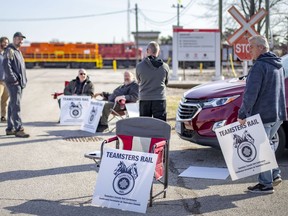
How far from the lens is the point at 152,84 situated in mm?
7496

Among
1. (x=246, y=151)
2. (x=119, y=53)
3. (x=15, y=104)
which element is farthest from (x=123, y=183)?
(x=119, y=53)

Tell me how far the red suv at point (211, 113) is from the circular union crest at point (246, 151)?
1348 mm

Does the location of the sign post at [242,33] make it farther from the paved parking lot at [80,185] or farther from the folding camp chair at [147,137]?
the folding camp chair at [147,137]

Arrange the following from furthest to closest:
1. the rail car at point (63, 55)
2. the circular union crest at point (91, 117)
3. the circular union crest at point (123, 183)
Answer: the rail car at point (63, 55) → the circular union crest at point (91, 117) → the circular union crest at point (123, 183)

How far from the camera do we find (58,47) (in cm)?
5850

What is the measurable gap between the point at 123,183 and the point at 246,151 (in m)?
1.60

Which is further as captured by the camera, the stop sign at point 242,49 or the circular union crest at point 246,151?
the stop sign at point 242,49

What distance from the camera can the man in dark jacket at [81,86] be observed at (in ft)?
37.8

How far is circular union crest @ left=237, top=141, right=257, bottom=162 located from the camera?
5815mm

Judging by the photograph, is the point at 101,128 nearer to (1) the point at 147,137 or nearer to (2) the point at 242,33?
(2) the point at 242,33

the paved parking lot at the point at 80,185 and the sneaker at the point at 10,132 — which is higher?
the sneaker at the point at 10,132

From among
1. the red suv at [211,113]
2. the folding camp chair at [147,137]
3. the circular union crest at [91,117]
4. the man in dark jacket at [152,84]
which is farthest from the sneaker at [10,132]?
the folding camp chair at [147,137]

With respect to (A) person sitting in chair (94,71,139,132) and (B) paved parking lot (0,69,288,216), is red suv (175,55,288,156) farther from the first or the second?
(A) person sitting in chair (94,71,139,132)

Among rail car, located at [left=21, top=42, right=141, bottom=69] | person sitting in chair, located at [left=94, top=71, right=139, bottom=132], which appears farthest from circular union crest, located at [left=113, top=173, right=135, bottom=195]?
rail car, located at [left=21, top=42, right=141, bottom=69]
